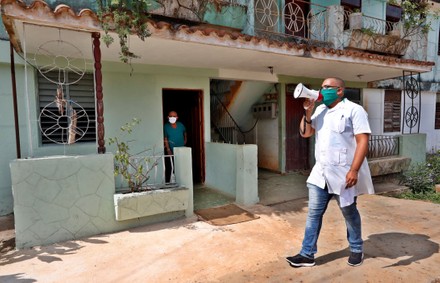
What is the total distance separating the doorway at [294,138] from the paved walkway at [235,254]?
3700mm

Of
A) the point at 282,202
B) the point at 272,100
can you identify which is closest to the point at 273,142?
the point at 272,100

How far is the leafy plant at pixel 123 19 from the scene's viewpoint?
3.67 meters

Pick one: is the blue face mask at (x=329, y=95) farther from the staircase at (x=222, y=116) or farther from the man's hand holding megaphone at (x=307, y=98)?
the staircase at (x=222, y=116)

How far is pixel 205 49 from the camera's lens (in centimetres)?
484

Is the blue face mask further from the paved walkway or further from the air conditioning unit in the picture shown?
the air conditioning unit

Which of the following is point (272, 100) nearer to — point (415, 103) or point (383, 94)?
point (383, 94)

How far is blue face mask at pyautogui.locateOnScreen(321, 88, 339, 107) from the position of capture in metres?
2.82

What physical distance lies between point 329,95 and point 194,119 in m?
4.35

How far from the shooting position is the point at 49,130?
527cm

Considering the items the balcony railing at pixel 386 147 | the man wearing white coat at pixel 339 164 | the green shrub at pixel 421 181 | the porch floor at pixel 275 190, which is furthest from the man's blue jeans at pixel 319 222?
the balcony railing at pixel 386 147

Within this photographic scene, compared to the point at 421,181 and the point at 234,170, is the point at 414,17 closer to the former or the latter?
the point at 421,181

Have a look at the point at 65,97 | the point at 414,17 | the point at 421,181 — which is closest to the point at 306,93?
the point at 65,97

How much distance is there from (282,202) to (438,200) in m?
3.18

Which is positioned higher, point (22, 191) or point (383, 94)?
point (383, 94)
